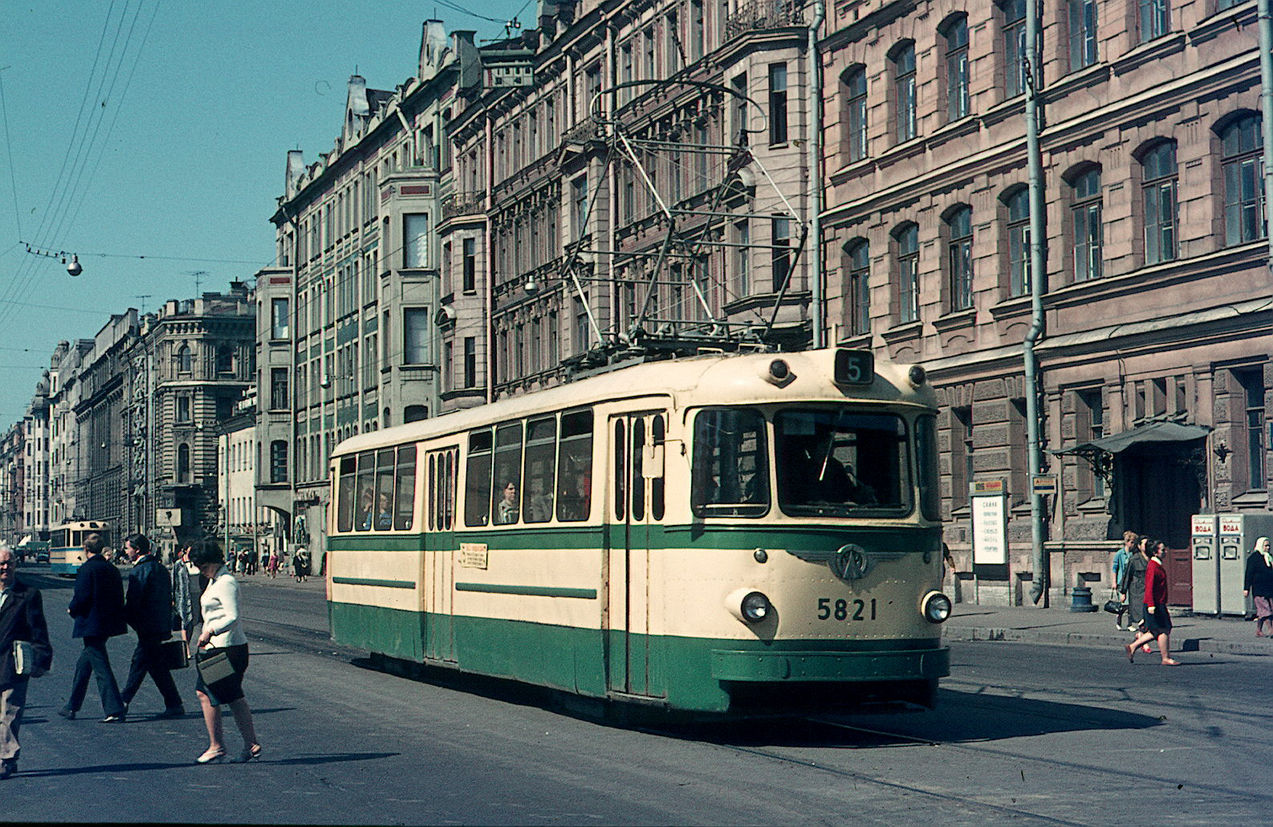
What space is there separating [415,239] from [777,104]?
32.0m

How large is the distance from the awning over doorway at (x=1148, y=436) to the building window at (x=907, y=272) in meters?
7.68

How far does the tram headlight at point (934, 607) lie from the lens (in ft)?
43.4

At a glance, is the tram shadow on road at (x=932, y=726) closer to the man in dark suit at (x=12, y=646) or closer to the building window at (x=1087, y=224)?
the man in dark suit at (x=12, y=646)

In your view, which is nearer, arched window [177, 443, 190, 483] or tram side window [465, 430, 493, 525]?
tram side window [465, 430, 493, 525]

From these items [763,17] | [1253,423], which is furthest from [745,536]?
[763,17]

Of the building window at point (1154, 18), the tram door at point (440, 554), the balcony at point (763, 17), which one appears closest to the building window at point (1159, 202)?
the building window at point (1154, 18)

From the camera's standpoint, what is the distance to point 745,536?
12961 mm

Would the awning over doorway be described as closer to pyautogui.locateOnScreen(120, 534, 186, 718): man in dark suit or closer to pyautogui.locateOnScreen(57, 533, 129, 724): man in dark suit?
pyautogui.locateOnScreen(120, 534, 186, 718): man in dark suit

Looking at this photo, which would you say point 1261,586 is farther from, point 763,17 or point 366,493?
point 763,17

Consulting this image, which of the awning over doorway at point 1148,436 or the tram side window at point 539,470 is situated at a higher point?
the awning over doorway at point 1148,436

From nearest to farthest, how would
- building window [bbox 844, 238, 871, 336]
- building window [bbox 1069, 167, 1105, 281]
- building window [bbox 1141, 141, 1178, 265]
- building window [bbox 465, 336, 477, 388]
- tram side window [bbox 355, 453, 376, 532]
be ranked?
tram side window [bbox 355, 453, 376, 532], building window [bbox 1141, 141, 1178, 265], building window [bbox 1069, 167, 1105, 281], building window [bbox 844, 238, 871, 336], building window [bbox 465, 336, 477, 388]

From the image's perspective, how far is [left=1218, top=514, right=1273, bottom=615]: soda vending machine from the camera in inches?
1102

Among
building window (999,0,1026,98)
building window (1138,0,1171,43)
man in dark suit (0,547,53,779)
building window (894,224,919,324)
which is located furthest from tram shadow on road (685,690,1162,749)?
building window (894,224,919,324)

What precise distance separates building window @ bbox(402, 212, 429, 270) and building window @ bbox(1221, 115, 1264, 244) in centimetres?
4666
